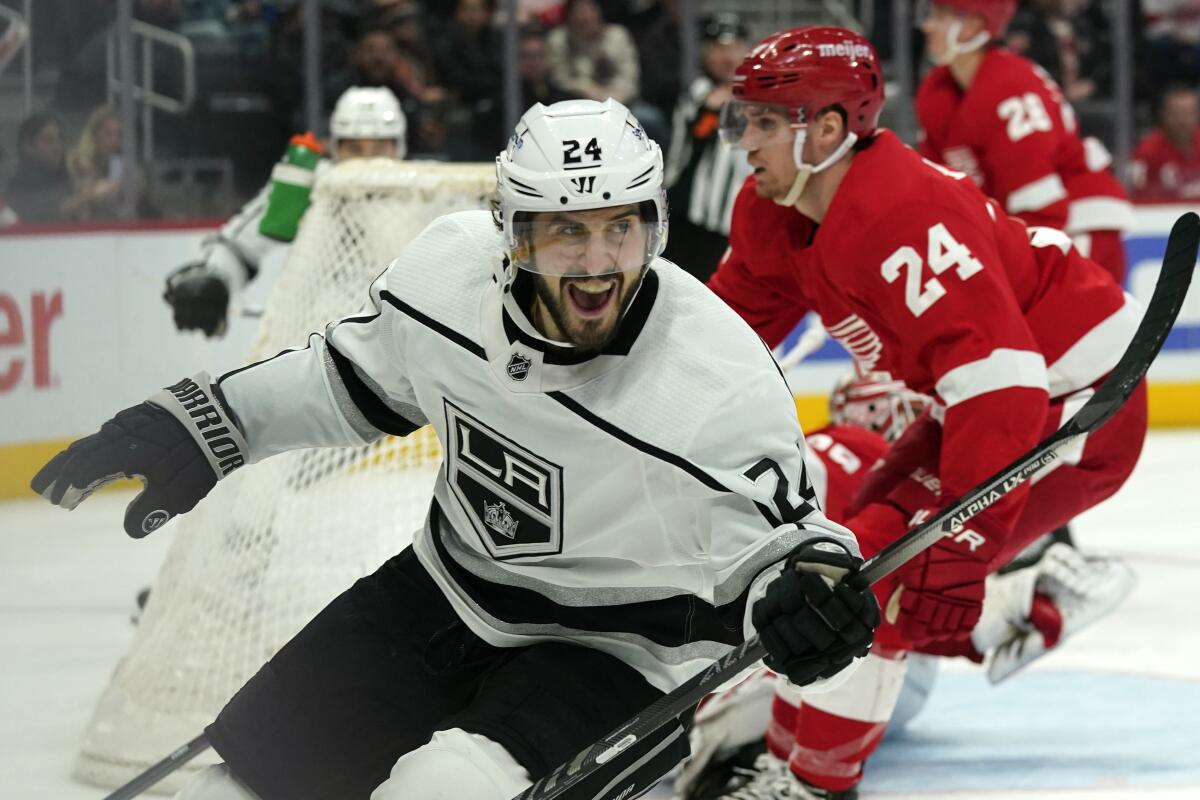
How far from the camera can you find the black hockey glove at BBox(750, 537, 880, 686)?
1959mm

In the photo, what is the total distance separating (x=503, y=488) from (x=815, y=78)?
3.50 ft

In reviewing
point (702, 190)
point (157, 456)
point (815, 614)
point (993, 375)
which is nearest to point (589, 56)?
point (702, 190)

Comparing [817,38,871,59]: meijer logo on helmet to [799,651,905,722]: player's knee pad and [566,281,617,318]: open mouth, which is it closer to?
[799,651,905,722]: player's knee pad

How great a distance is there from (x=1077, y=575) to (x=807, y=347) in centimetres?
88

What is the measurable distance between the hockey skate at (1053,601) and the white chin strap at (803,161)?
3.48 ft

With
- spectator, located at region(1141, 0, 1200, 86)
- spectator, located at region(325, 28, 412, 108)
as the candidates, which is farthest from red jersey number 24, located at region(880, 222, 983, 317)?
spectator, located at region(1141, 0, 1200, 86)

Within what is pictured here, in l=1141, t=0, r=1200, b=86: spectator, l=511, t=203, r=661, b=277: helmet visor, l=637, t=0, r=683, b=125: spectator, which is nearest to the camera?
l=511, t=203, r=661, b=277: helmet visor

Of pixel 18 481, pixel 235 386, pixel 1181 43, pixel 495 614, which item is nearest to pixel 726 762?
pixel 495 614

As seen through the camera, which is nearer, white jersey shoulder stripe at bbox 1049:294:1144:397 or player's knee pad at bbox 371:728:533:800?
player's knee pad at bbox 371:728:533:800

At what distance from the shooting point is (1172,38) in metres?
7.54

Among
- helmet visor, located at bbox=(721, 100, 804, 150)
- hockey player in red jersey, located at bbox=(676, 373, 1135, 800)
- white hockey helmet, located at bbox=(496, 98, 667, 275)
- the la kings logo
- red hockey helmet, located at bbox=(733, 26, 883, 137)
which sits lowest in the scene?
hockey player in red jersey, located at bbox=(676, 373, 1135, 800)

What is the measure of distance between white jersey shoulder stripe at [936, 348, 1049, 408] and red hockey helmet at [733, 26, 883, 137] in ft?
1.49

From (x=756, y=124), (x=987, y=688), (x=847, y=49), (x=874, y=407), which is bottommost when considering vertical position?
(x=987, y=688)

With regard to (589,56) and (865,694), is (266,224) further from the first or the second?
(589,56)
